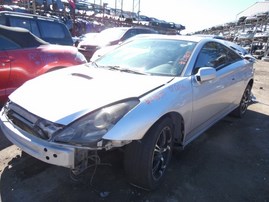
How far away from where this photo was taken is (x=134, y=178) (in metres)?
2.76

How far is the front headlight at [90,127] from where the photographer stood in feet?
7.76

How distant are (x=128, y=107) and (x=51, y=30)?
6.43 meters

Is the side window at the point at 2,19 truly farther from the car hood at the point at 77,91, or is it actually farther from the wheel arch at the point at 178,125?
the wheel arch at the point at 178,125

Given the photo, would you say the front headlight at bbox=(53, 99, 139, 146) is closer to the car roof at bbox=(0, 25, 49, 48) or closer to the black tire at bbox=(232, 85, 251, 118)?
the car roof at bbox=(0, 25, 49, 48)

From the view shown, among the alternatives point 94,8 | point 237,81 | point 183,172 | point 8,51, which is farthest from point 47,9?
point 183,172

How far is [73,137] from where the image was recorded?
2375 millimetres

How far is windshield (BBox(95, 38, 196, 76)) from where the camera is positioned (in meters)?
3.44

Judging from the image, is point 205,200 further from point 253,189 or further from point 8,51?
point 8,51

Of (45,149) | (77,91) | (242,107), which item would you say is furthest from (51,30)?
(45,149)

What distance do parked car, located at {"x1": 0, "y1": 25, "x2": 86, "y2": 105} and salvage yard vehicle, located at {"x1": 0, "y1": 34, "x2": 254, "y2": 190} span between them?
143cm

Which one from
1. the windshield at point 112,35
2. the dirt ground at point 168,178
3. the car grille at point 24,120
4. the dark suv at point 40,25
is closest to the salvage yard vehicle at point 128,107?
the car grille at point 24,120

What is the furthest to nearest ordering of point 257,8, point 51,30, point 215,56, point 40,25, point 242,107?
point 257,8
point 51,30
point 40,25
point 242,107
point 215,56

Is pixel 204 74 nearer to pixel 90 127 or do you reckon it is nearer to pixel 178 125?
pixel 178 125

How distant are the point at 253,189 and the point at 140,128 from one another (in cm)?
165
